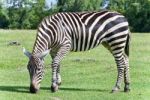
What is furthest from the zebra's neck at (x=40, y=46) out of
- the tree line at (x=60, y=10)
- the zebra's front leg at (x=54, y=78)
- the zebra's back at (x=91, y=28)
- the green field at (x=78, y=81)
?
the tree line at (x=60, y=10)

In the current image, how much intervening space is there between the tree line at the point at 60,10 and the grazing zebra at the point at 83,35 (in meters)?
72.7

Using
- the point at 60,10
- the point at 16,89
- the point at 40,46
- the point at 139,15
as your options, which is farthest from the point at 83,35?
the point at 60,10

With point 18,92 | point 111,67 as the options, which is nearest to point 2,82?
point 18,92

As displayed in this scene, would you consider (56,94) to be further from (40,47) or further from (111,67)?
(111,67)

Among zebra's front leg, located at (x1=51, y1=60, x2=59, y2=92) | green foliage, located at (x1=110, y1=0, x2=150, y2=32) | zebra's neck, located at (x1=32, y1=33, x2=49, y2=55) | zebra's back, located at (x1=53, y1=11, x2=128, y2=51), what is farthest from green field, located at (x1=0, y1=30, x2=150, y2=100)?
green foliage, located at (x1=110, y1=0, x2=150, y2=32)

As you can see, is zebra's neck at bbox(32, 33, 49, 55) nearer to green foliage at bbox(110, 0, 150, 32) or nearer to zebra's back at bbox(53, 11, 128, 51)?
zebra's back at bbox(53, 11, 128, 51)

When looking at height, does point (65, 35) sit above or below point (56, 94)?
above

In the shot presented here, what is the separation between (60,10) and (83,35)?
300ft

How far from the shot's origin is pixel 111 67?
20.9 m

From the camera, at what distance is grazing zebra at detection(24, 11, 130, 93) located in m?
14.0

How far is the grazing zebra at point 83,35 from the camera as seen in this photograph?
14.0m

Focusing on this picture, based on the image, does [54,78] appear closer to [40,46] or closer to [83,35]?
[40,46]

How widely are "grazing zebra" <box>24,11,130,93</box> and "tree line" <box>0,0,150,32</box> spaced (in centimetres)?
7275

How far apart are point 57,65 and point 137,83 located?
345cm
